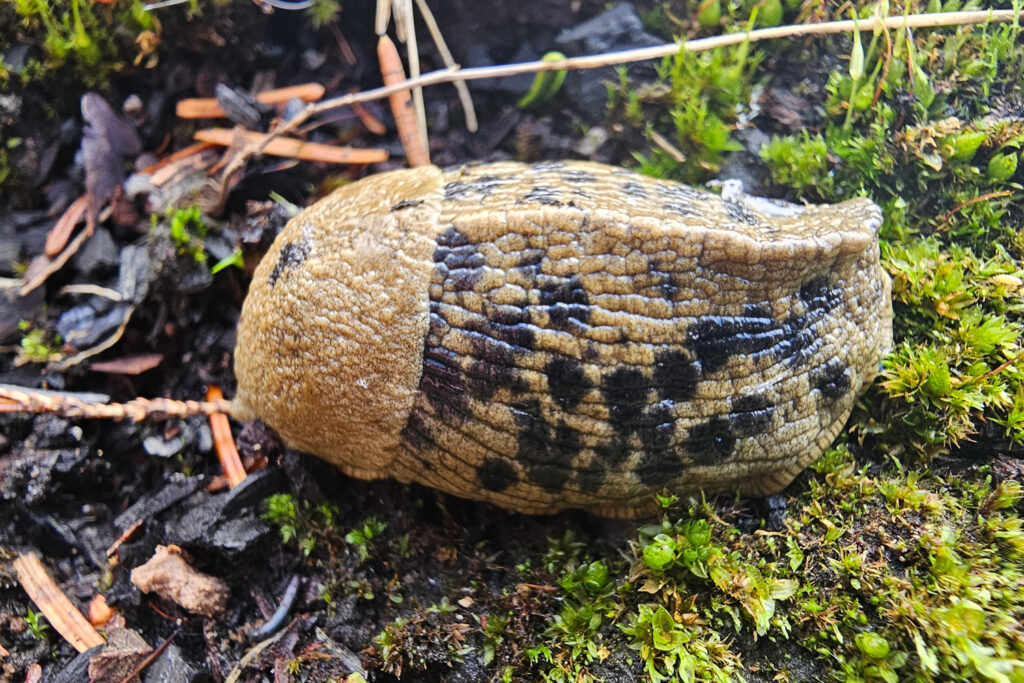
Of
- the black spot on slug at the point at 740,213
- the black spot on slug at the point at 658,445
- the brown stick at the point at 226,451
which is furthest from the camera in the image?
the brown stick at the point at 226,451

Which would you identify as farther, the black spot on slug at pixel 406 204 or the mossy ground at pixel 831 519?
the black spot on slug at pixel 406 204

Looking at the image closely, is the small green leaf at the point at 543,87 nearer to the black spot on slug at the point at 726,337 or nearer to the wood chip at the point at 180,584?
the black spot on slug at the point at 726,337

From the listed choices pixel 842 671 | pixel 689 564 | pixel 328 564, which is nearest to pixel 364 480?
pixel 328 564

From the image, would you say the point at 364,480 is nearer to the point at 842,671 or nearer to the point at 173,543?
the point at 173,543

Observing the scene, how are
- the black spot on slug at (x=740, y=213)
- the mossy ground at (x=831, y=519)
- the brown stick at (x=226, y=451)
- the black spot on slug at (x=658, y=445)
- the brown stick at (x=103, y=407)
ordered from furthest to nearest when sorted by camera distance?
the brown stick at (x=226, y=451)
the brown stick at (x=103, y=407)
the black spot on slug at (x=740, y=213)
the black spot on slug at (x=658, y=445)
the mossy ground at (x=831, y=519)

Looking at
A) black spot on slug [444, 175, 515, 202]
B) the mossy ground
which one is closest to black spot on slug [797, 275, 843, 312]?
the mossy ground

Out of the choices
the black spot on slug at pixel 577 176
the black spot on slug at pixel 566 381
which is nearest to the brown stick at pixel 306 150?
the black spot on slug at pixel 577 176

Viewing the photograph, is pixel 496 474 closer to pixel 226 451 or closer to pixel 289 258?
pixel 289 258

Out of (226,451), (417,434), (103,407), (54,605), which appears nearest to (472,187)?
(417,434)
